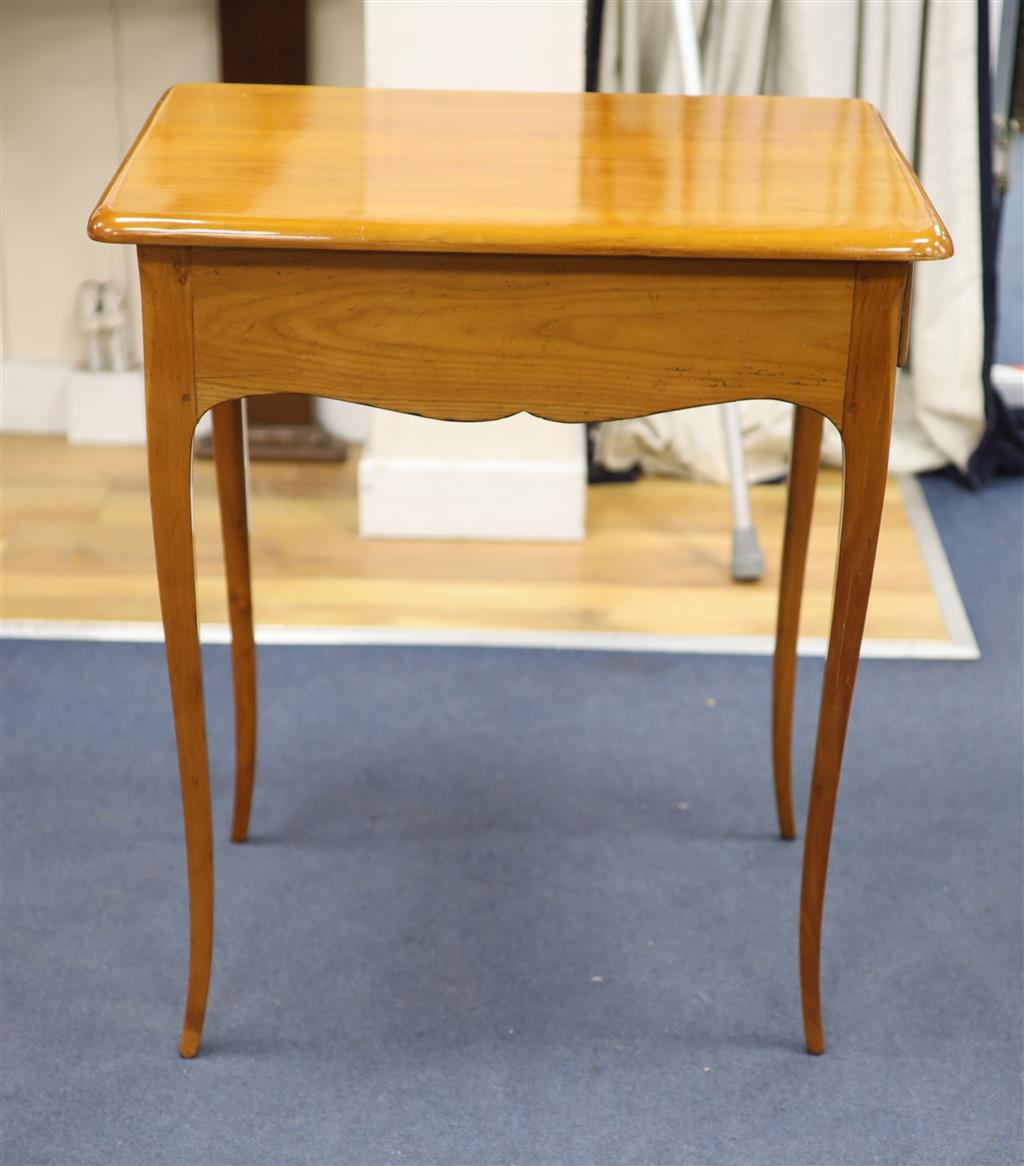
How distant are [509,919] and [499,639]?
59 centimetres

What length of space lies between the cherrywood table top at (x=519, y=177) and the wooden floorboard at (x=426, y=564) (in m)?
0.89

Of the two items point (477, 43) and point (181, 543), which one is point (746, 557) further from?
point (181, 543)

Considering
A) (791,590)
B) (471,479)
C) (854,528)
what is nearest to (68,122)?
(471,479)

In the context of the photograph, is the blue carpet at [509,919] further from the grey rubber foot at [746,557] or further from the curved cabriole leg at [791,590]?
the grey rubber foot at [746,557]

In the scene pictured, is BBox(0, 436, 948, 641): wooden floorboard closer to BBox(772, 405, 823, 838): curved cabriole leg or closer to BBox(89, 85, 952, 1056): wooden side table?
BBox(772, 405, 823, 838): curved cabriole leg

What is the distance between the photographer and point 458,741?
1889 millimetres

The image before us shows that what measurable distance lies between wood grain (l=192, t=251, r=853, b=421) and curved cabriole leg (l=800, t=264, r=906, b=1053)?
2cm

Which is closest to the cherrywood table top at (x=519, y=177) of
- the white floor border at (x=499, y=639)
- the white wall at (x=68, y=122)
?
the white floor border at (x=499, y=639)

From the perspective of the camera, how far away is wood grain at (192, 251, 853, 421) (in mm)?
1105

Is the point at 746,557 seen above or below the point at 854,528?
below

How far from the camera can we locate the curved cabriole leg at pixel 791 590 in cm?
155

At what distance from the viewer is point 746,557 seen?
227 cm

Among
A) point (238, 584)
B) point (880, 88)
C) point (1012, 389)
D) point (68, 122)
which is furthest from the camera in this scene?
point (1012, 389)

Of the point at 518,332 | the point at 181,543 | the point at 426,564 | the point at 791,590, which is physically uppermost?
the point at 518,332
